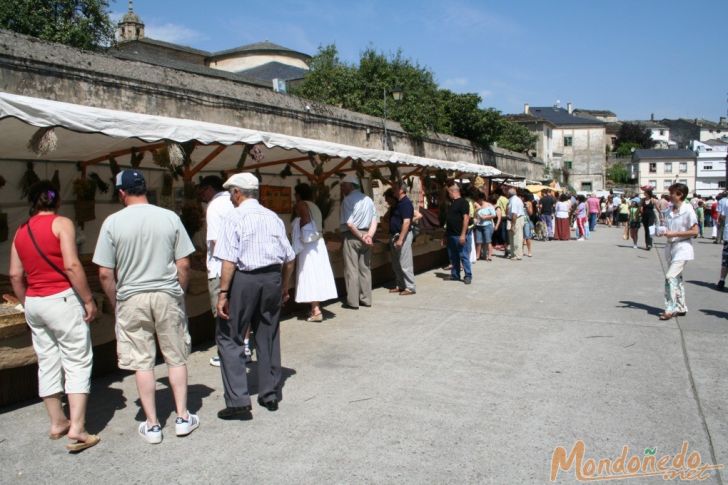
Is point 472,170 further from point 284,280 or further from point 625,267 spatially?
point 284,280

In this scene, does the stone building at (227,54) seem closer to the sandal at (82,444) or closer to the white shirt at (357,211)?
the white shirt at (357,211)

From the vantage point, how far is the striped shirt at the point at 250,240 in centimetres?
420

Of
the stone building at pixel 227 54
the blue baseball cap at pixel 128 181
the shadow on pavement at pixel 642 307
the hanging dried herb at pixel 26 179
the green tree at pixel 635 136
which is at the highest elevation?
the stone building at pixel 227 54

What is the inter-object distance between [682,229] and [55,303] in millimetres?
6766

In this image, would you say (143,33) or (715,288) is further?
(143,33)

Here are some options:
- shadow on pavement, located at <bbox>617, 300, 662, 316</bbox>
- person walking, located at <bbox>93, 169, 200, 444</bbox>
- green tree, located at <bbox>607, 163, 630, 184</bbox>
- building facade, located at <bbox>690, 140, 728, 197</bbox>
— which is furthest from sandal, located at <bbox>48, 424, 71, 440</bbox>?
building facade, located at <bbox>690, 140, 728, 197</bbox>

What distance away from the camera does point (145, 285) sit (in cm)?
379

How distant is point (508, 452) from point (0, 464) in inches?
123

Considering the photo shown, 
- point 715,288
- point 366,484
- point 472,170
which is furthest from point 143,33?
point 366,484

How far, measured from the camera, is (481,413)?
171 inches

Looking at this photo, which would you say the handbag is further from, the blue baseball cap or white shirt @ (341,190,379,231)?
the blue baseball cap

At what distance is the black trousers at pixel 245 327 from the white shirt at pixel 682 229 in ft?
17.3

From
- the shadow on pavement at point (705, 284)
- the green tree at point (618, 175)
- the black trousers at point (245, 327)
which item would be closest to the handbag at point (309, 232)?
the black trousers at point (245, 327)

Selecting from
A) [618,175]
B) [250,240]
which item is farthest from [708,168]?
[250,240]
